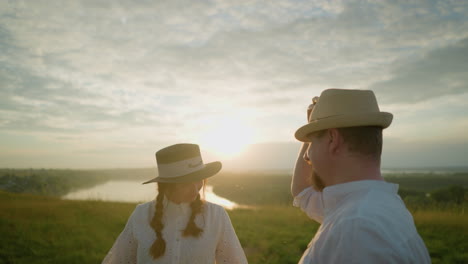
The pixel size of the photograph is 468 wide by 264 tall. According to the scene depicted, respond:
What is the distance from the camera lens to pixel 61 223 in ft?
36.5

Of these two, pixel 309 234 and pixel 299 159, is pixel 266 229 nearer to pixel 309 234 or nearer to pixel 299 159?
pixel 309 234

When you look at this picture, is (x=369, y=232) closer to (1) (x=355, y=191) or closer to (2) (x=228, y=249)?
(1) (x=355, y=191)

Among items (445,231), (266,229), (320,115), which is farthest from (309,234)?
(320,115)

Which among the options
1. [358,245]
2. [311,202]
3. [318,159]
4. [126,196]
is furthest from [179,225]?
[126,196]

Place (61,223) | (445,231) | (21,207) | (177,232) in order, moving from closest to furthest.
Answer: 1. (177,232)
2. (445,231)
3. (61,223)
4. (21,207)

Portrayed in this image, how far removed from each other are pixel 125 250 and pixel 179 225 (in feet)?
2.14

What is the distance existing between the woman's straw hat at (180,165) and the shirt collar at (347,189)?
5.56ft

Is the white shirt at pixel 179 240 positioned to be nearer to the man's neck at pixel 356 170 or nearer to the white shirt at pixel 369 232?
the white shirt at pixel 369 232

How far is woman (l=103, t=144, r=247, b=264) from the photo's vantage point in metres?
2.82

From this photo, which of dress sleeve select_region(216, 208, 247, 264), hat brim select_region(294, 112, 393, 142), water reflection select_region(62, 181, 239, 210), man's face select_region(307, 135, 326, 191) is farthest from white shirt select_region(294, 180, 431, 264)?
water reflection select_region(62, 181, 239, 210)

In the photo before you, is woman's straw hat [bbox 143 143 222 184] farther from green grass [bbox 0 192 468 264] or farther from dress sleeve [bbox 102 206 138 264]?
green grass [bbox 0 192 468 264]

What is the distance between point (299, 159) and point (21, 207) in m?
16.3

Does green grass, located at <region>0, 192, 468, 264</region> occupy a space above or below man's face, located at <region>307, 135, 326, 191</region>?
below

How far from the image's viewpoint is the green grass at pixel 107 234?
8.02 meters
